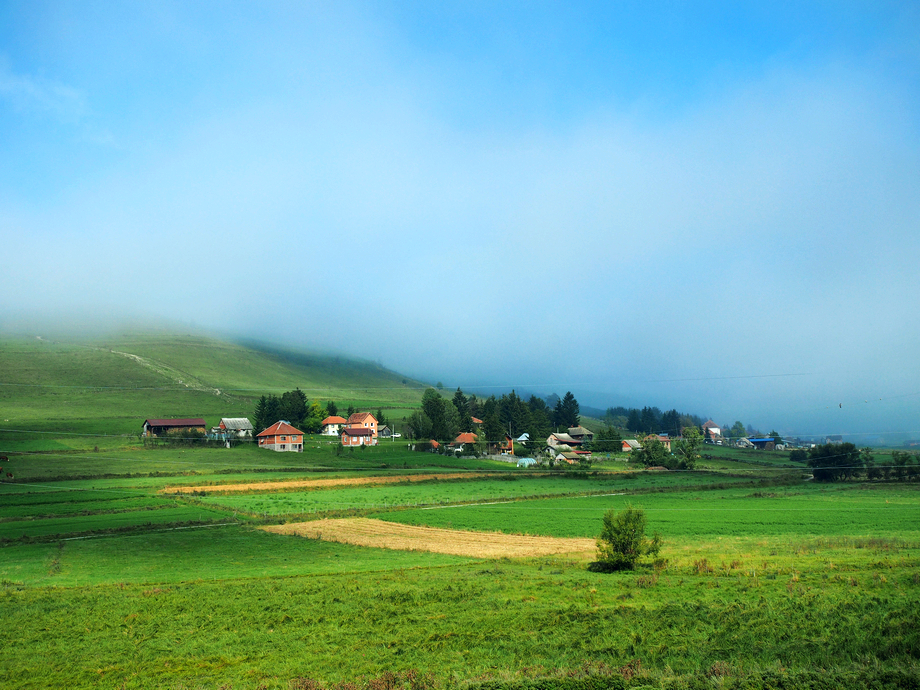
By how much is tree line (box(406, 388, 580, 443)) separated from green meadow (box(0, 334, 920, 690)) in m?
51.0

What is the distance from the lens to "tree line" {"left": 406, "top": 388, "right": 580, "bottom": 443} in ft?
391

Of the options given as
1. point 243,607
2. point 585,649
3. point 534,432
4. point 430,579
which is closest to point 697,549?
point 430,579

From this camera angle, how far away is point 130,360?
179m

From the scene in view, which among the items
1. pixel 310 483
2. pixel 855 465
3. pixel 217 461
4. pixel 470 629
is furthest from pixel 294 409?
pixel 470 629

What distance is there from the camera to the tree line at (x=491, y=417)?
4695 inches

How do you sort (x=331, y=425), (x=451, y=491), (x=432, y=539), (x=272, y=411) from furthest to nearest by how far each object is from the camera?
(x=331, y=425)
(x=272, y=411)
(x=451, y=491)
(x=432, y=539)

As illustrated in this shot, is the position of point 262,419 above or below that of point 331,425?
above

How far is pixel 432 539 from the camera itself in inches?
1753

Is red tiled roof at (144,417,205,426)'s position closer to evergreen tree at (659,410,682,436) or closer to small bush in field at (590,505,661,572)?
small bush in field at (590,505,661,572)

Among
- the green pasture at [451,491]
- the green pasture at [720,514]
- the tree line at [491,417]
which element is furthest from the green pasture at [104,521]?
the tree line at [491,417]

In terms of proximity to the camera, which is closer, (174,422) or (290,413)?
(174,422)

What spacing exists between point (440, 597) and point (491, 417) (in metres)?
96.3

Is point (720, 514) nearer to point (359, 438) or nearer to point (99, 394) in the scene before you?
point (359, 438)

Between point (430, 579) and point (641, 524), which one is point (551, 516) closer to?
point (641, 524)
